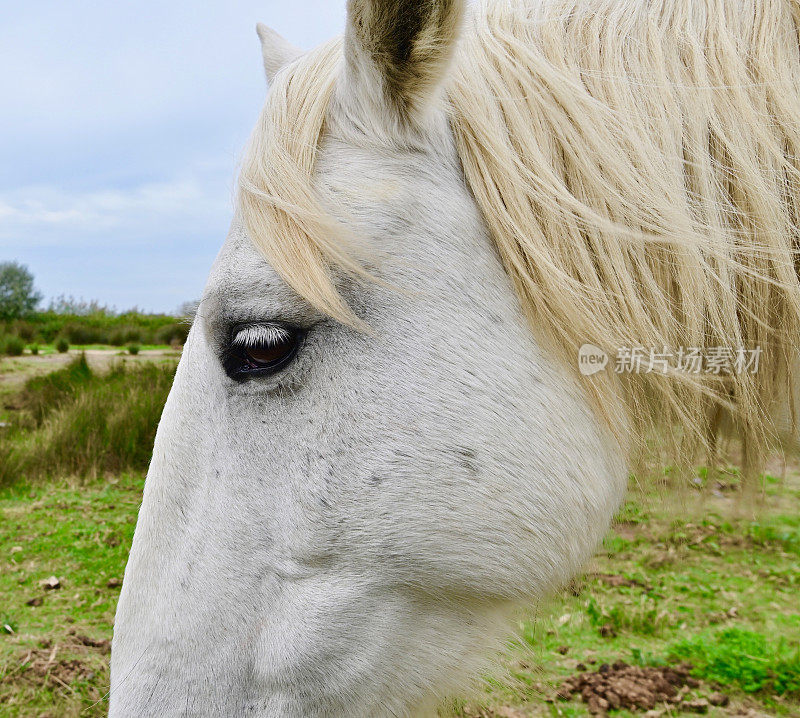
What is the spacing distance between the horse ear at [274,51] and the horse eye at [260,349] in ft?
3.61

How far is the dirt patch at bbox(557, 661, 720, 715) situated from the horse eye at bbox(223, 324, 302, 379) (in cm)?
241

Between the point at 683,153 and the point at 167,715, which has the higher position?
the point at 683,153

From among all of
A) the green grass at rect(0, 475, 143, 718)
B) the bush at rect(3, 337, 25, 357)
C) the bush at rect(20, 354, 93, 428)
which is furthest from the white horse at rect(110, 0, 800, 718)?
the bush at rect(3, 337, 25, 357)

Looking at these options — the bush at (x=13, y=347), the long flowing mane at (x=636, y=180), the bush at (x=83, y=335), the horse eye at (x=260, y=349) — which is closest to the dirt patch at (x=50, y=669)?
the horse eye at (x=260, y=349)

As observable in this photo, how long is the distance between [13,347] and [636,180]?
43.6 feet

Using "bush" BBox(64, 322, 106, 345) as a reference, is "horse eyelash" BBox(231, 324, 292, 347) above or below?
below

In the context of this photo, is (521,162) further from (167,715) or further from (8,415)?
(8,415)

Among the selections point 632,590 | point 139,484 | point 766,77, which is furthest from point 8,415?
point 766,77

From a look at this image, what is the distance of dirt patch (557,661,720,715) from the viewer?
2.65 meters

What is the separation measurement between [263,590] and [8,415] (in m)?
8.71

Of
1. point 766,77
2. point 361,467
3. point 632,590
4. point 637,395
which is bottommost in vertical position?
point 632,590

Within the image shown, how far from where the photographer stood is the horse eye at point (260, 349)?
1.19 metres

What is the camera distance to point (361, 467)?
46.6 inches

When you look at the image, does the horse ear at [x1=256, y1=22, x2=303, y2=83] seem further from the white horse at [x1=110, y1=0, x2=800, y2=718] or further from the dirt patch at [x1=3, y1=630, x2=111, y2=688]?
the dirt patch at [x1=3, y1=630, x2=111, y2=688]
